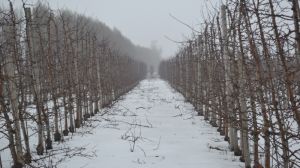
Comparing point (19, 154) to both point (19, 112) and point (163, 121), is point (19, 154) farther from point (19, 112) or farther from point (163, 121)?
point (163, 121)

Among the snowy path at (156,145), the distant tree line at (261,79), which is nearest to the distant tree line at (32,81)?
the snowy path at (156,145)

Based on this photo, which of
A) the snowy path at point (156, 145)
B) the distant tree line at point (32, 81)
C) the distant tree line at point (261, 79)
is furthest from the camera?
the snowy path at point (156, 145)

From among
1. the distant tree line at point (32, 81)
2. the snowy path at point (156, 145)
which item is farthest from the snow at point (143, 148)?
the distant tree line at point (32, 81)

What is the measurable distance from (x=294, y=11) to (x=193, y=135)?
8136mm

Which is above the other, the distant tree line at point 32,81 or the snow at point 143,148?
the distant tree line at point 32,81

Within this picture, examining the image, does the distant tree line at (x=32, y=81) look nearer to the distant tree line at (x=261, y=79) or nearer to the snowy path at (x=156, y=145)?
the snowy path at (x=156, y=145)

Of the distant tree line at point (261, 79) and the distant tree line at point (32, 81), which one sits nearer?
the distant tree line at point (261, 79)

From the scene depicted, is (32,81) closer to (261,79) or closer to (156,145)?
(156,145)

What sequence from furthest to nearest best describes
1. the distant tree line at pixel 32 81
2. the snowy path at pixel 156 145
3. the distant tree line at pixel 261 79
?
the snowy path at pixel 156 145 → the distant tree line at pixel 32 81 → the distant tree line at pixel 261 79

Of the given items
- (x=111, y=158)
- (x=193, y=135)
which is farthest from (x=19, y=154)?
(x=193, y=135)

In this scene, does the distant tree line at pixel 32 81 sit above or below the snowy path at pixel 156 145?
above

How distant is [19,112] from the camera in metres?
7.34

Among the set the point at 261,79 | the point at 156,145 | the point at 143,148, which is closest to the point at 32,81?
the point at 143,148

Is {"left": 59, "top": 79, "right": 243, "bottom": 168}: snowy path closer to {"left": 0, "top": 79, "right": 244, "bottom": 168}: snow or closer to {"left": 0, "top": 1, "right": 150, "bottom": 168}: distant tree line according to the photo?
{"left": 0, "top": 79, "right": 244, "bottom": 168}: snow
